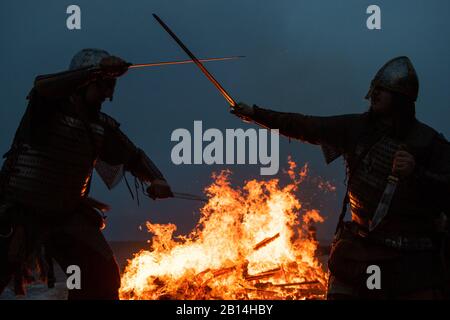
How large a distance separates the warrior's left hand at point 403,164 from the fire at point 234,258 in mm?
5088

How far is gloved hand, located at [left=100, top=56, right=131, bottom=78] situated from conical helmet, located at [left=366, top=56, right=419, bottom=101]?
243cm

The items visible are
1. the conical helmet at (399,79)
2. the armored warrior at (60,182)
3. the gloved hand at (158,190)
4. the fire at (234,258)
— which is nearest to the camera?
the armored warrior at (60,182)

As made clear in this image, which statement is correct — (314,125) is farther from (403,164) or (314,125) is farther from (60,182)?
(60,182)

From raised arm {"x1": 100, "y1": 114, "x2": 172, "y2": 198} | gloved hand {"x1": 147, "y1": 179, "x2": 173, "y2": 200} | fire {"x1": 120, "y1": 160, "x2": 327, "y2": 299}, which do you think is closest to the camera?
raised arm {"x1": 100, "y1": 114, "x2": 172, "y2": 198}

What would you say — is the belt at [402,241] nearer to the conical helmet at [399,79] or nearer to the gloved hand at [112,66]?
the conical helmet at [399,79]

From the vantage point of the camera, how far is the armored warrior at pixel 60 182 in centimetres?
362

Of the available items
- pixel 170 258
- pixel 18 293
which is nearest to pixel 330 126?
pixel 18 293

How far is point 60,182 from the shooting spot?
3.85 metres

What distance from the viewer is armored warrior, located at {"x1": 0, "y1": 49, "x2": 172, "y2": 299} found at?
362 cm

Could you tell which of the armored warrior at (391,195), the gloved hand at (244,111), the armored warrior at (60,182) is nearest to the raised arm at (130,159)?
the armored warrior at (60,182)

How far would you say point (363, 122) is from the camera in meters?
3.89

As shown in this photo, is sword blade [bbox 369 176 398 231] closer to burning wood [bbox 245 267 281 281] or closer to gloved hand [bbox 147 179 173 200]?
gloved hand [bbox 147 179 173 200]

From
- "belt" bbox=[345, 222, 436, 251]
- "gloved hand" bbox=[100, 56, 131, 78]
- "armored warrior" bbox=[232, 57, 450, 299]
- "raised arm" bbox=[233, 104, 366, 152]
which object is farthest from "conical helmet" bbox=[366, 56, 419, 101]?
"gloved hand" bbox=[100, 56, 131, 78]
